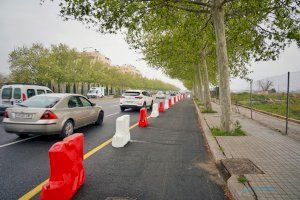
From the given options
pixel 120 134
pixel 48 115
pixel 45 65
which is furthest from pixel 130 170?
pixel 45 65

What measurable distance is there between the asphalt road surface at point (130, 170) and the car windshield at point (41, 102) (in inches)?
44.2

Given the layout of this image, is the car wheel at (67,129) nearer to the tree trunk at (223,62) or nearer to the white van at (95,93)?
the tree trunk at (223,62)

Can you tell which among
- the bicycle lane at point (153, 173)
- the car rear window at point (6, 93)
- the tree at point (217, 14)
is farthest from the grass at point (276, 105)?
the car rear window at point (6, 93)

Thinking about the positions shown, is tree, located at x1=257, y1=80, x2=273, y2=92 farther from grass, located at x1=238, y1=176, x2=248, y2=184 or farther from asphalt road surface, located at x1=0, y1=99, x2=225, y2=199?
grass, located at x1=238, y1=176, x2=248, y2=184

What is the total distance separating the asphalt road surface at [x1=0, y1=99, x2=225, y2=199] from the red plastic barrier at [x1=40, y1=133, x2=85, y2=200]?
11.5 inches

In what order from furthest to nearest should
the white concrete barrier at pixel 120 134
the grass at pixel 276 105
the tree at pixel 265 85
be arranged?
the tree at pixel 265 85
the grass at pixel 276 105
the white concrete barrier at pixel 120 134

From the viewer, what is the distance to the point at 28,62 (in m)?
42.4

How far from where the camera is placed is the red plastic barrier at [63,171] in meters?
3.79

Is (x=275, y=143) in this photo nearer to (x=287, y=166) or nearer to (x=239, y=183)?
(x=287, y=166)

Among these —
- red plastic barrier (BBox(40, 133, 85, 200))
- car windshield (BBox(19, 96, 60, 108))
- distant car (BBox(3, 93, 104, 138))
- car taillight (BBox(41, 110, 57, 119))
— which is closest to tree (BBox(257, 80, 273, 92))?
distant car (BBox(3, 93, 104, 138))

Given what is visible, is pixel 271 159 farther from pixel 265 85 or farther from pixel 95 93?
pixel 265 85

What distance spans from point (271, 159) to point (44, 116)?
21.1ft

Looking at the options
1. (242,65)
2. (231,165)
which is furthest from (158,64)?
(231,165)

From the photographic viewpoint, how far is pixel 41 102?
28.7 feet
